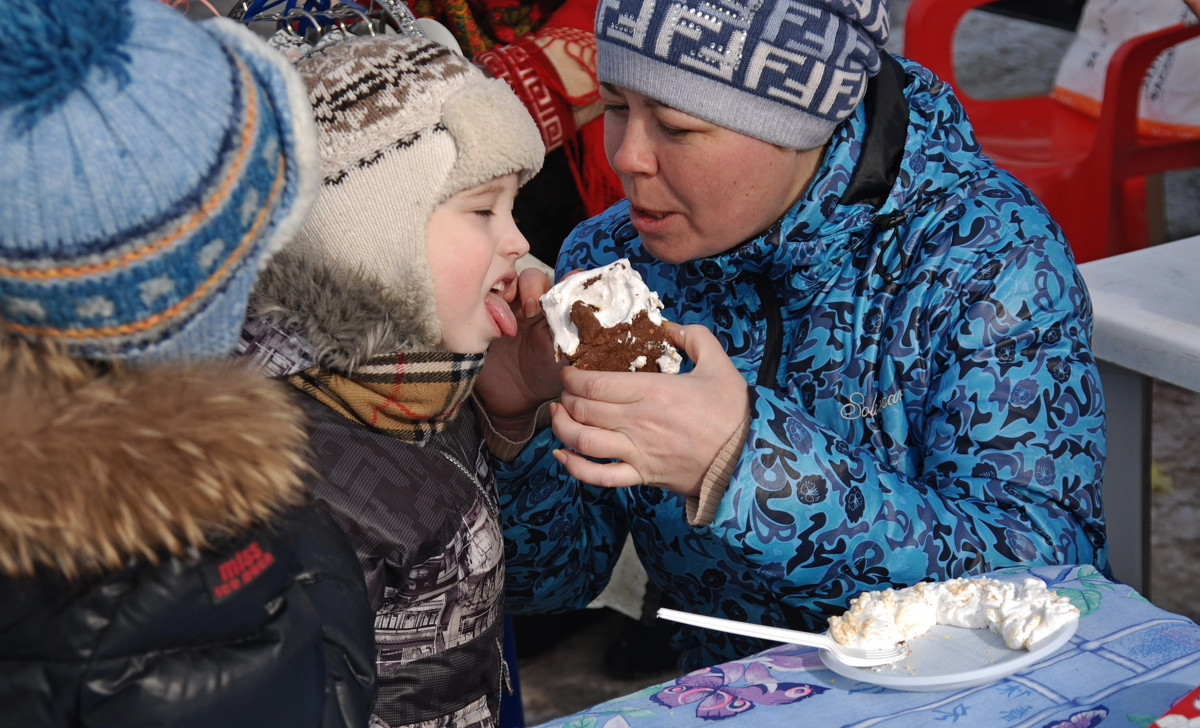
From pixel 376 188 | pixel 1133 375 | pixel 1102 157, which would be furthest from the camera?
pixel 1102 157

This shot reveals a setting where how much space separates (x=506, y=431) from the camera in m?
1.95

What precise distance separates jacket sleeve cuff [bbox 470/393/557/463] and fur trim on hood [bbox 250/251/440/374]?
1.54 ft

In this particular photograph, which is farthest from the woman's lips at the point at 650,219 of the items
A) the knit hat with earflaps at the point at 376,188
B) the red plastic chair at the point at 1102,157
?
the red plastic chair at the point at 1102,157

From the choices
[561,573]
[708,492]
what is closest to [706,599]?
[561,573]

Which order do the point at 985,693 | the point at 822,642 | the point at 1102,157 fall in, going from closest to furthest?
the point at 985,693 → the point at 822,642 → the point at 1102,157

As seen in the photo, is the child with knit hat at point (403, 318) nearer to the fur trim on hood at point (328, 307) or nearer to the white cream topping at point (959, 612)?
the fur trim on hood at point (328, 307)

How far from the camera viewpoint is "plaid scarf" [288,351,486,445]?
1522 millimetres

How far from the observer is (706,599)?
2072 mm

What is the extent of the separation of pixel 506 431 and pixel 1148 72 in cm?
424

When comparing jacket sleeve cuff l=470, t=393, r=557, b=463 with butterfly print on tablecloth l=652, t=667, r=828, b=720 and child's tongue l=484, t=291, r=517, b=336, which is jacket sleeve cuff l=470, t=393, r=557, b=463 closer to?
child's tongue l=484, t=291, r=517, b=336

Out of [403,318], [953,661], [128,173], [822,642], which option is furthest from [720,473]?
[128,173]

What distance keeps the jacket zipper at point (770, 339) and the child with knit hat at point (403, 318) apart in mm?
626

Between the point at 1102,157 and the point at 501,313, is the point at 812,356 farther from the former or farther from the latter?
the point at 1102,157

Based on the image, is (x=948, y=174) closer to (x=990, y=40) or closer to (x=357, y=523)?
(x=357, y=523)
